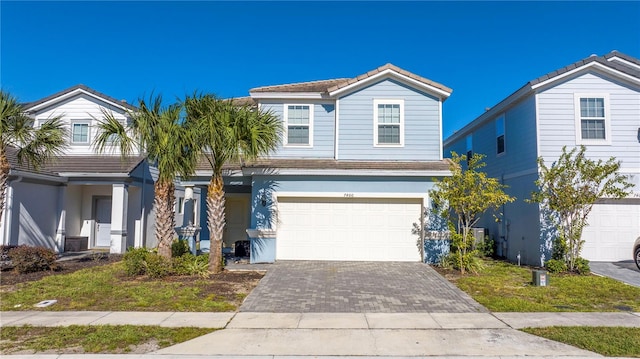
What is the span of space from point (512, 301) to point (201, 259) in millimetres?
8221

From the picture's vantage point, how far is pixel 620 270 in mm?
11633

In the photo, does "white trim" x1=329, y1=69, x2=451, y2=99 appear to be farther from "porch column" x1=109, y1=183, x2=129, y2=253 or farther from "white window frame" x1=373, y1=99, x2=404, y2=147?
"porch column" x1=109, y1=183, x2=129, y2=253

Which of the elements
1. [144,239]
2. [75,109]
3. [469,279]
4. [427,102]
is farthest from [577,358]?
[75,109]

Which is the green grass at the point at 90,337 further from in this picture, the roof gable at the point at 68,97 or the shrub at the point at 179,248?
the roof gable at the point at 68,97

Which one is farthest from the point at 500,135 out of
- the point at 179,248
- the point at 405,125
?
the point at 179,248

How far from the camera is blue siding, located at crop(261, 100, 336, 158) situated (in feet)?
46.2

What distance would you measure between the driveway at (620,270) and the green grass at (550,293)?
509 mm

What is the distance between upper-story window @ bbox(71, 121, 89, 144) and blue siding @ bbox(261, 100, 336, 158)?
27.6ft

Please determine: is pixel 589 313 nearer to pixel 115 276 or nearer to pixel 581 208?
pixel 581 208

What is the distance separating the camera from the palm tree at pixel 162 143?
10.1m

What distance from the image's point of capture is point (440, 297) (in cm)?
873

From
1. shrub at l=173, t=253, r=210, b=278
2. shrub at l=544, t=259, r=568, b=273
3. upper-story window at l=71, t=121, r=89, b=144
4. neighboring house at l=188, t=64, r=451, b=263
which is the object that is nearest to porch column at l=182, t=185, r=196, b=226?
neighboring house at l=188, t=64, r=451, b=263

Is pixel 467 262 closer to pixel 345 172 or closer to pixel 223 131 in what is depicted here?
pixel 345 172

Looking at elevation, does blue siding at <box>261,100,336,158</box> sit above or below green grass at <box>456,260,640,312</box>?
above
